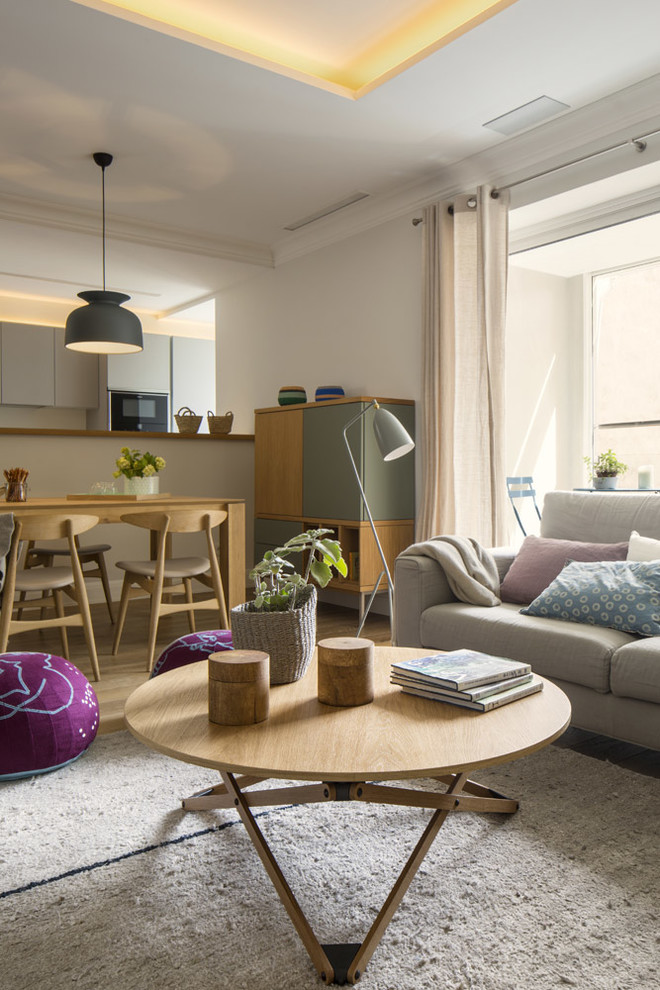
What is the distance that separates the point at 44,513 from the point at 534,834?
2471 mm

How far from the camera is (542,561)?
3195 millimetres

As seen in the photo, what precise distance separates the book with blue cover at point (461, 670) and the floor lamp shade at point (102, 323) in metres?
2.97

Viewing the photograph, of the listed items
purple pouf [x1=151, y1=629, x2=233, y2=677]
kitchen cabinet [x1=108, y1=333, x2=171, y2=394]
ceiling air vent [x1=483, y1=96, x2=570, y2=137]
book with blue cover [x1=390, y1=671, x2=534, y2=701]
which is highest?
ceiling air vent [x1=483, y1=96, x2=570, y2=137]

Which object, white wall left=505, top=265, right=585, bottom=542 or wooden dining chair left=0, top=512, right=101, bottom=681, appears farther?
white wall left=505, top=265, right=585, bottom=542

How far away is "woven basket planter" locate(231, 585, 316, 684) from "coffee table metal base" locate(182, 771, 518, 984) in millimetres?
283

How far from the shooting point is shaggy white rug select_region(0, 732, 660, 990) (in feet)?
4.73

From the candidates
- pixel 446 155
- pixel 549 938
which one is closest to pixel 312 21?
pixel 446 155

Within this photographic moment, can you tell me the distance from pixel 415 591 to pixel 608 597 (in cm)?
80

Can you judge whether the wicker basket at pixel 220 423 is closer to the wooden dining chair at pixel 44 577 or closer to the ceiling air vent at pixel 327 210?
the ceiling air vent at pixel 327 210

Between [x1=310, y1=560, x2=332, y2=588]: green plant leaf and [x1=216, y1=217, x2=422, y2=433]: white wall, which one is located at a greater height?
[x1=216, y1=217, x2=422, y2=433]: white wall

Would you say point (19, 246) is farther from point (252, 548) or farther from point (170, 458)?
point (252, 548)

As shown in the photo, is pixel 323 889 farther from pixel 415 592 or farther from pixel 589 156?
pixel 589 156

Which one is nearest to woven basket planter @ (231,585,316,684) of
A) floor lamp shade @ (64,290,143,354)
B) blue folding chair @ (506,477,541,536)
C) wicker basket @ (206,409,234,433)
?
floor lamp shade @ (64,290,143,354)

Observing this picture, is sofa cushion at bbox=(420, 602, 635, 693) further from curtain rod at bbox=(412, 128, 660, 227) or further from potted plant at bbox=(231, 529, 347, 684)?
curtain rod at bbox=(412, 128, 660, 227)
